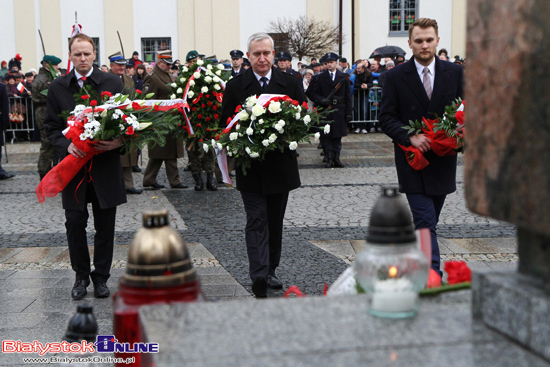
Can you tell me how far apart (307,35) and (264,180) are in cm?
2745

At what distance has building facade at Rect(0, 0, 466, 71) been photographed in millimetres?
33594

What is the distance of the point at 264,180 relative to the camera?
5.97m

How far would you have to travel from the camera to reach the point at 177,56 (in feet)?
113

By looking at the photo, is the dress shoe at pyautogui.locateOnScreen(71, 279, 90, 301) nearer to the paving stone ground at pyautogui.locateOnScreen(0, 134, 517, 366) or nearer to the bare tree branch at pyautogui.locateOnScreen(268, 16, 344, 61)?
the paving stone ground at pyautogui.locateOnScreen(0, 134, 517, 366)

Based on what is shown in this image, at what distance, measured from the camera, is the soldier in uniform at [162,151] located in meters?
12.1

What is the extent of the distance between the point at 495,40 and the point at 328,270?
4.75m

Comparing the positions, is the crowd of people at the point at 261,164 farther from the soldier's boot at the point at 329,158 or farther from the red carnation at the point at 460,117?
the soldier's boot at the point at 329,158

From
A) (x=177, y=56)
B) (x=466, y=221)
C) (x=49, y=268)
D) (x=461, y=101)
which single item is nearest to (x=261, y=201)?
(x=461, y=101)

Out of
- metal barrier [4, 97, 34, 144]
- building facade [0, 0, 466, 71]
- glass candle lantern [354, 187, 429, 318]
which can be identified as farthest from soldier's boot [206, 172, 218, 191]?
building facade [0, 0, 466, 71]

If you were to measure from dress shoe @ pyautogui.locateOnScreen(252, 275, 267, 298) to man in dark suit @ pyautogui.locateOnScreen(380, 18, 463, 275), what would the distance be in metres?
1.27

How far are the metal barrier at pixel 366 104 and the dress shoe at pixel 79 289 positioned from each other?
1493 cm

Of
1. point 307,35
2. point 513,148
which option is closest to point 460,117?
point 513,148

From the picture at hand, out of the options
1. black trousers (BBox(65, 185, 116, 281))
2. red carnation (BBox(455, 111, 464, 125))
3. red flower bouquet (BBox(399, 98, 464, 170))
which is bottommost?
black trousers (BBox(65, 185, 116, 281))

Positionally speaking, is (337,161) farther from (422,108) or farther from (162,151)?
(422,108)
